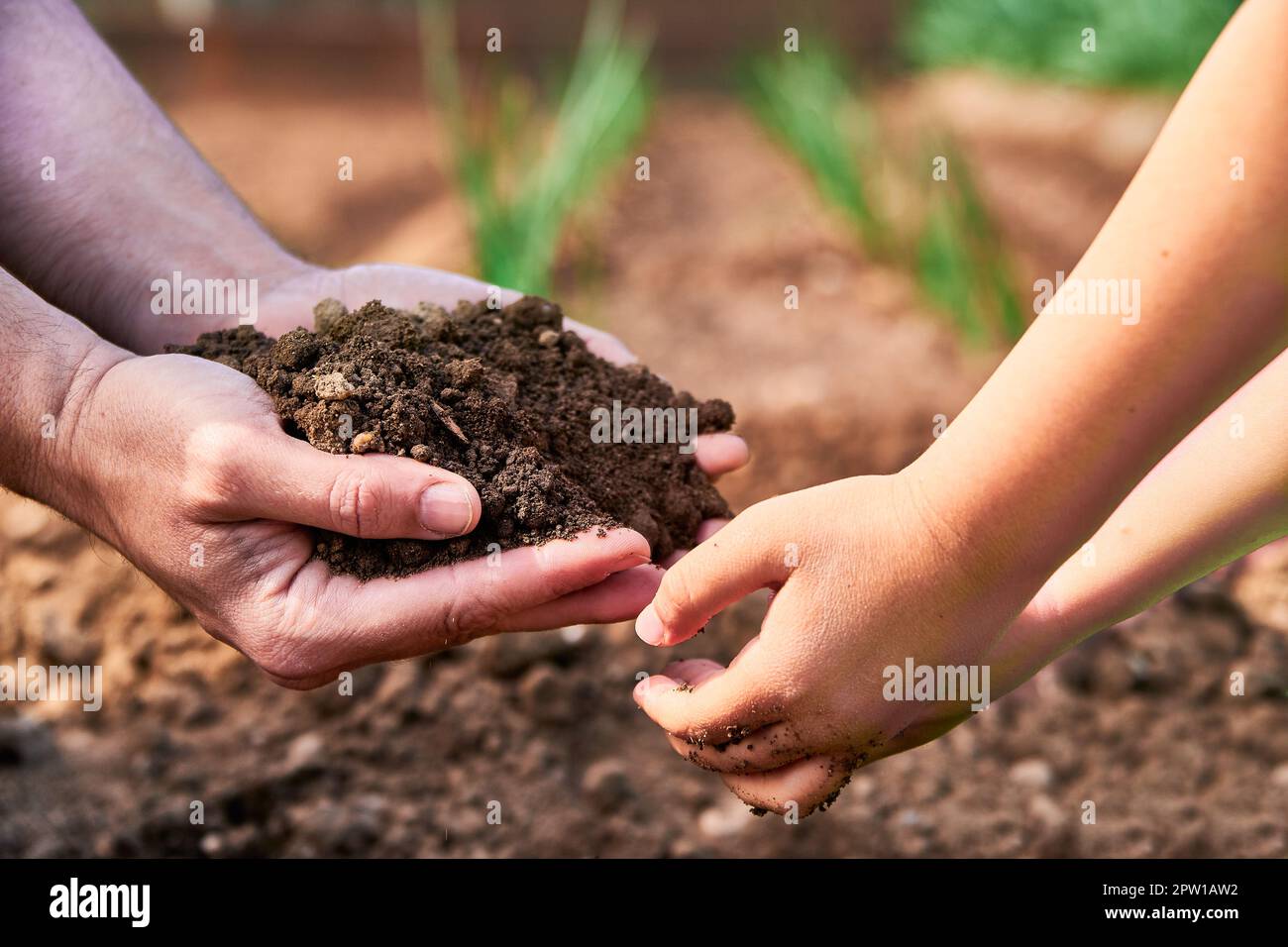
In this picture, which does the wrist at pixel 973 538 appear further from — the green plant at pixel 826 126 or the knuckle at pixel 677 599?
the green plant at pixel 826 126

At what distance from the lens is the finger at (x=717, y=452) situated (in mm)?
1446

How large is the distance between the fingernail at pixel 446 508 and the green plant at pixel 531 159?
4.12 ft

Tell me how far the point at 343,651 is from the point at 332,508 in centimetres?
18

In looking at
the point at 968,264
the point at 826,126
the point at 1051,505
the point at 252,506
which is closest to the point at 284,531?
the point at 252,506

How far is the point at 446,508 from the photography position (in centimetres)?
111

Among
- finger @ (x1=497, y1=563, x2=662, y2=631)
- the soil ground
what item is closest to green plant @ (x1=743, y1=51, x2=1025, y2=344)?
the soil ground

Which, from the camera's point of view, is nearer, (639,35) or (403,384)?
(403,384)

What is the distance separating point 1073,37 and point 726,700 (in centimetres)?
437

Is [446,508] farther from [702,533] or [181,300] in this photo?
[181,300]

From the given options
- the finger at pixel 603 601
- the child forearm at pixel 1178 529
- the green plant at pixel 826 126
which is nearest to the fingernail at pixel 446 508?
the finger at pixel 603 601

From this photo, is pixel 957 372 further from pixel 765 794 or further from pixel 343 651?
pixel 343 651

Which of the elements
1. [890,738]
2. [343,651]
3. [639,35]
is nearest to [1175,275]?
[890,738]
